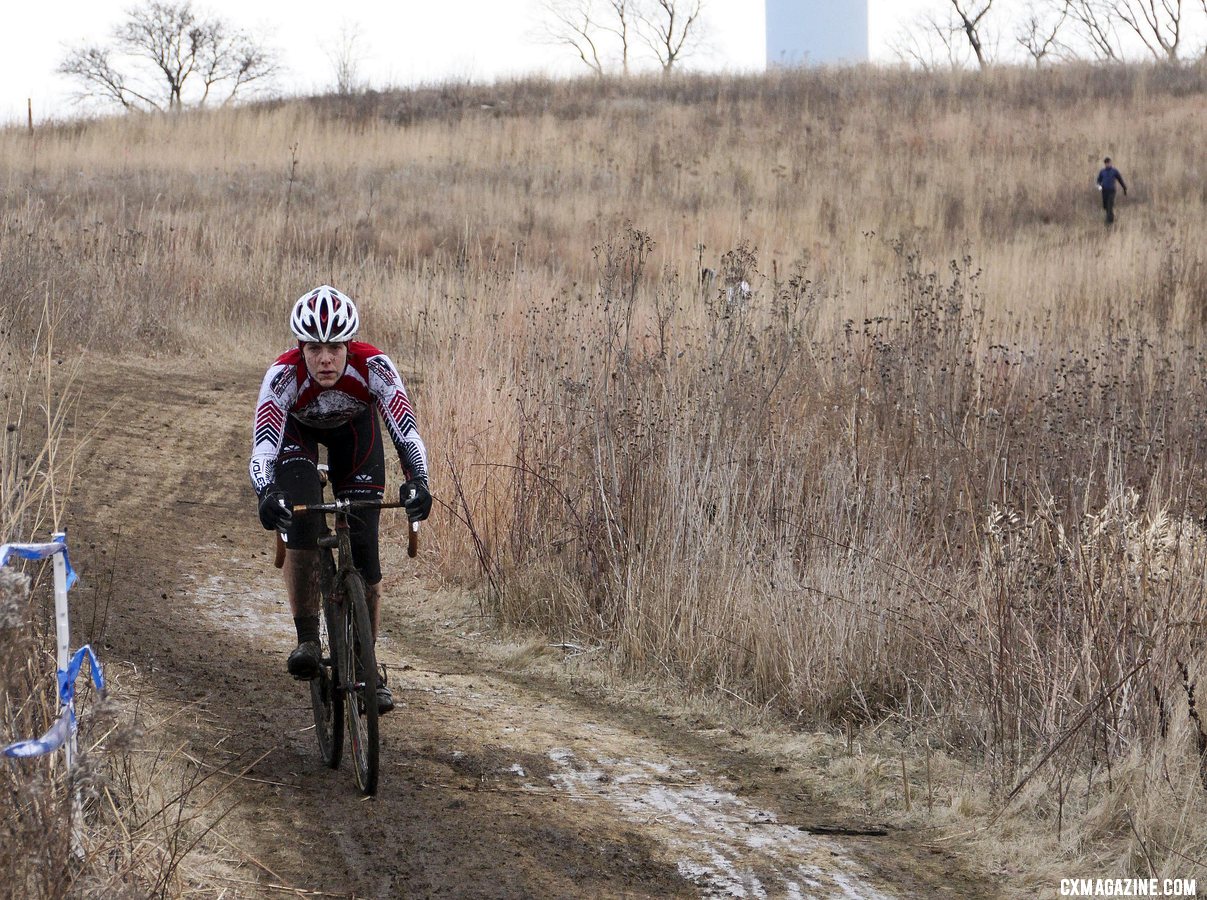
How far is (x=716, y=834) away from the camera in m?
4.54

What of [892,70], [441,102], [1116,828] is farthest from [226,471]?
[892,70]

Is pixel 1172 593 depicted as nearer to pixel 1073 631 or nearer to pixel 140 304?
pixel 1073 631

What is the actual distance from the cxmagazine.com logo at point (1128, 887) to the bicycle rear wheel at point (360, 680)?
238 centimetres

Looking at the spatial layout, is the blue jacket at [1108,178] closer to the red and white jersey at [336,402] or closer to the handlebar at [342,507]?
the red and white jersey at [336,402]

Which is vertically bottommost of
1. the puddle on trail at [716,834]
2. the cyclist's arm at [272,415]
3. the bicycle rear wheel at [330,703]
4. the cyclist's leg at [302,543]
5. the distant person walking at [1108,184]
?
the puddle on trail at [716,834]

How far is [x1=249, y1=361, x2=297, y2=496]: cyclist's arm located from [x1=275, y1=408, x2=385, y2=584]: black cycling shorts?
0.09 meters

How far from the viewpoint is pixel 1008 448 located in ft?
23.5

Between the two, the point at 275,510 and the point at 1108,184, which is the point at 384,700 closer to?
the point at 275,510

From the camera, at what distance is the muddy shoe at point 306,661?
5.00 metres

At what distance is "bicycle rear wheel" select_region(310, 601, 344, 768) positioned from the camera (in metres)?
4.94

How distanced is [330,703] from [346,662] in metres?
0.35

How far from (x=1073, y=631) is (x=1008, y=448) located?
231cm

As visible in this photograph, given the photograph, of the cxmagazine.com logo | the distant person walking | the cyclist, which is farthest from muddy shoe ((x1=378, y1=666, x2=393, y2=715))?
the distant person walking

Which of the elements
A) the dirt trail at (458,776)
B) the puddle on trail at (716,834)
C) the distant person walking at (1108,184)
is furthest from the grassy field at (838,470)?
the distant person walking at (1108,184)
